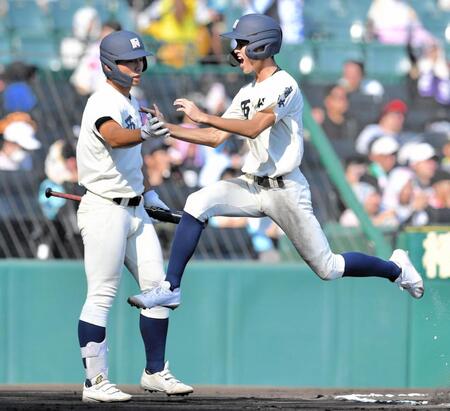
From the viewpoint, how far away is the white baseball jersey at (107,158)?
21.4 feet

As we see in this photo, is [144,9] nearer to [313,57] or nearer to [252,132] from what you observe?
[313,57]

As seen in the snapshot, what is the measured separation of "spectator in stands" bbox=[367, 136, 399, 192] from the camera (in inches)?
401

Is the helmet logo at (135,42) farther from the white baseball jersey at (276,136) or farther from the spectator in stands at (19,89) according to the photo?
the spectator in stands at (19,89)

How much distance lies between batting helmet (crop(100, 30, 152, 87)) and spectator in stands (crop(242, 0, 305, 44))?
503 centimetres

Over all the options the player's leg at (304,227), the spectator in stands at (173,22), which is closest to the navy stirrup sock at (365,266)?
the player's leg at (304,227)

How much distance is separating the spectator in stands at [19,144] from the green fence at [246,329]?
0.82 metres

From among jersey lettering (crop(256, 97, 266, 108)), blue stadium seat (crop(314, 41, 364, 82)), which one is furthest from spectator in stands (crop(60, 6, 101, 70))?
jersey lettering (crop(256, 97, 266, 108))

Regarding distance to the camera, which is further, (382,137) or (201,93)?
(382,137)

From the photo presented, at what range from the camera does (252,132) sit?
6.28 m

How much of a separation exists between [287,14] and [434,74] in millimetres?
1543

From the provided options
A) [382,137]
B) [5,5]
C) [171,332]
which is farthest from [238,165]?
[5,5]

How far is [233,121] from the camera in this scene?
623cm

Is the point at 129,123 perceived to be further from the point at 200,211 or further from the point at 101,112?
the point at 200,211

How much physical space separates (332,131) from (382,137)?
458 millimetres
